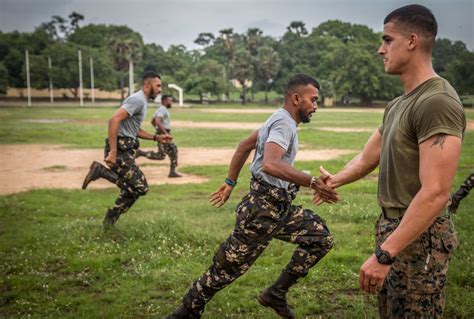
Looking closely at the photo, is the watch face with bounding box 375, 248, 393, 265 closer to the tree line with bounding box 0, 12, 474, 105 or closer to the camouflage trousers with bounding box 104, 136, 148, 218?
the camouflage trousers with bounding box 104, 136, 148, 218

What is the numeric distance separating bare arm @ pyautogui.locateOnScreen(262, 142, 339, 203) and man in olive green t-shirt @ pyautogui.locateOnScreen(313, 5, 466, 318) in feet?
3.30

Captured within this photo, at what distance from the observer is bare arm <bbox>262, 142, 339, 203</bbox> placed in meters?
4.11

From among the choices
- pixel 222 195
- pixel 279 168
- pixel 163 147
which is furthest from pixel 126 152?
pixel 163 147

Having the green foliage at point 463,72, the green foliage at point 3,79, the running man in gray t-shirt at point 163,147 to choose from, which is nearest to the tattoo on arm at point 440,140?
the green foliage at point 463,72

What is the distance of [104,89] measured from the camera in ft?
277

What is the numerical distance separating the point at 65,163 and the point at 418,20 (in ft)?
51.2

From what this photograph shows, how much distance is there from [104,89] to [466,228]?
81163mm

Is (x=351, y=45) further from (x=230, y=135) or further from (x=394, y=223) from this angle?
(x=394, y=223)

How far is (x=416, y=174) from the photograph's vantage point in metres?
2.96

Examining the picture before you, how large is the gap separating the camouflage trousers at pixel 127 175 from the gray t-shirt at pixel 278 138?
144 inches

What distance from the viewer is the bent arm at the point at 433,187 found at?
2682 millimetres

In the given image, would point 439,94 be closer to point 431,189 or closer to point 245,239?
point 431,189

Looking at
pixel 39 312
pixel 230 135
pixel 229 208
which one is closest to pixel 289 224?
pixel 39 312

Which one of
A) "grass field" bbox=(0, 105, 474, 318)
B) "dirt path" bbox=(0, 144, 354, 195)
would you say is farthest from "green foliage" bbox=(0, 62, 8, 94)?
"grass field" bbox=(0, 105, 474, 318)
